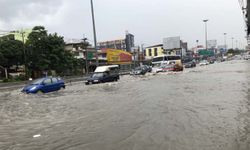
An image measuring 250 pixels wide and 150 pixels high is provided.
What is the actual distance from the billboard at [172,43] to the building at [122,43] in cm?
1934

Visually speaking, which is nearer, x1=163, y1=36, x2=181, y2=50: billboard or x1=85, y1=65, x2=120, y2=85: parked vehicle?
x1=85, y1=65, x2=120, y2=85: parked vehicle

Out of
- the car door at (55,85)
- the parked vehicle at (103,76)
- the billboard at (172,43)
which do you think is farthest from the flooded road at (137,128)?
the billboard at (172,43)

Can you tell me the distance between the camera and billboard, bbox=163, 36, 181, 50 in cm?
10906

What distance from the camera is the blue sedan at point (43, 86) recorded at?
26750mm

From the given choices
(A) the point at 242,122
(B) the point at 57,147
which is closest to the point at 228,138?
(A) the point at 242,122

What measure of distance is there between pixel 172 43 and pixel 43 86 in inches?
3378

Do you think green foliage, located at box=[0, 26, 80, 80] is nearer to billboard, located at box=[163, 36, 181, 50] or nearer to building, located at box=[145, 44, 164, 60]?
billboard, located at box=[163, 36, 181, 50]

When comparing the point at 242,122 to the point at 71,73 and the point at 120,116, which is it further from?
the point at 71,73

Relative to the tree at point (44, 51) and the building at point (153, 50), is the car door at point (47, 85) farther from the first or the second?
A: the building at point (153, 50)

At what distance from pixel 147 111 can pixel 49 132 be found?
4.53 meters

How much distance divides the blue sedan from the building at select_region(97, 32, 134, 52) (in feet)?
327

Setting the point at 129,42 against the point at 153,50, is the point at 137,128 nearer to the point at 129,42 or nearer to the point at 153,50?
the point at 129,42

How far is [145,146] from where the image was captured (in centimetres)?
834

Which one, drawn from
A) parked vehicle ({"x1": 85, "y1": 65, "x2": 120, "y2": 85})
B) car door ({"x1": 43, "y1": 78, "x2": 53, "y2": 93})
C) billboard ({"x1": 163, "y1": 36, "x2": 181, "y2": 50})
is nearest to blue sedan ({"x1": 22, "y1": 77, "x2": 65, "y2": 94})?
car door ({"x1": 43, "y1": 78, "x2": 53, "y2": 93})
